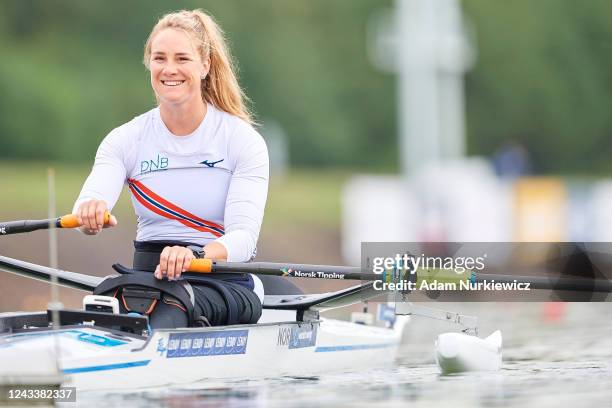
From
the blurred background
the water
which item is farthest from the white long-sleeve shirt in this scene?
the blurred background

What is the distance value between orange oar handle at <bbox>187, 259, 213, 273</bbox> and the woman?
0.26m

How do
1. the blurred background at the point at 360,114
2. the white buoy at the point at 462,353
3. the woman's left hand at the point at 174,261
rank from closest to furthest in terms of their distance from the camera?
the woman's left hand at the point at 174,261 → the white buoy at the point at 462,353 → the blurred background at the point at 360,114

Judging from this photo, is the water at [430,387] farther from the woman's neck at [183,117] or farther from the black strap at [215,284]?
the woman's neck at [183,117]

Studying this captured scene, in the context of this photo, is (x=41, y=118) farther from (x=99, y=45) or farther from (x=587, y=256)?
(x=587, y=256)

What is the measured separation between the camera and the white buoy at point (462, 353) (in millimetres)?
7969

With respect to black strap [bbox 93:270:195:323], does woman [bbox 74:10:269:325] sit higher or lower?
higher

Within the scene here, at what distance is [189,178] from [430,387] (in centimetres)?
173

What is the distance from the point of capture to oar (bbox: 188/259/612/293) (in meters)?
7.28

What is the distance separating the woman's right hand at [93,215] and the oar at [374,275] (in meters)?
0.54

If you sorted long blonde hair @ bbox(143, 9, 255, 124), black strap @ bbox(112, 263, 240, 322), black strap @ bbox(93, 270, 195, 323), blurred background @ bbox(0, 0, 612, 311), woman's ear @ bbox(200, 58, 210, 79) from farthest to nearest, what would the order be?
blurred background @ bbox(0, 0, 612, 311)
woman's ear @ bbox(200, 58, 210, 79)
long blonde hair @ bbox(143, 9, 255, 124)
black strap @ bbox(112, 263, 240, 322)
black strap @ bbox(93, 270, 195, 323)

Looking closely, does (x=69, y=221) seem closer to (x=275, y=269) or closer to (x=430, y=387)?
Answer: (x=275, y=269)

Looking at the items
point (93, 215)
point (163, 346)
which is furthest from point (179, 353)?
point (93, 215)

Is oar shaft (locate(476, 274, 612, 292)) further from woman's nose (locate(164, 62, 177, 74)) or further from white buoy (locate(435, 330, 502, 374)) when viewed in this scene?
woman's nose (locate(164, 62, 177, 74))

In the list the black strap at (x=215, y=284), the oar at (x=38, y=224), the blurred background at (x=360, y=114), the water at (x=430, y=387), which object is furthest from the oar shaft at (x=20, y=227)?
the blurred background at (x=360, y=114)
